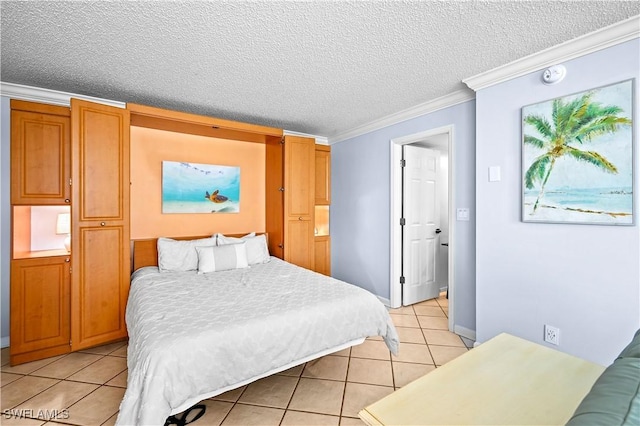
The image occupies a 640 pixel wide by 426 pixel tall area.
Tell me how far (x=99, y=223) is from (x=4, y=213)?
924mm

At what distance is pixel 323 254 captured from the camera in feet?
14.9

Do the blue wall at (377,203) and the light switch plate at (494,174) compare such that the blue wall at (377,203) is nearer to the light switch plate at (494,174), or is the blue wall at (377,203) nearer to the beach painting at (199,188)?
the light switch plate at (494,174)

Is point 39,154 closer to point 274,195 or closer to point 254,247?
point 254,247

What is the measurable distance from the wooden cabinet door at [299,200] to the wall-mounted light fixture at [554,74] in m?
2.64

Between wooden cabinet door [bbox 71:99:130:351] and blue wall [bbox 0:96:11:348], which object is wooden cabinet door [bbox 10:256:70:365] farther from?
blue wall [bbox 0:96:11:348]

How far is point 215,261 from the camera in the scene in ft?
10.2

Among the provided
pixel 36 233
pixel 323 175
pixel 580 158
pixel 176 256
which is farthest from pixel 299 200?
pixel 580 158

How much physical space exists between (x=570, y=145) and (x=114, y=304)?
4.08 metres

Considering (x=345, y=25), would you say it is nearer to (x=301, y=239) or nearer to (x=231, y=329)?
(x=231, y=329)

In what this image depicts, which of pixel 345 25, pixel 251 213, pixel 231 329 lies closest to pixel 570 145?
pixel 345 25

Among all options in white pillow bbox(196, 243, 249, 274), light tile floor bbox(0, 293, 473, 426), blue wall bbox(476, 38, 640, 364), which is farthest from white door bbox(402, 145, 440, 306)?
white pillow bbox(196, 243, 249, 274)

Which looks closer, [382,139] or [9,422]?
[9,422]

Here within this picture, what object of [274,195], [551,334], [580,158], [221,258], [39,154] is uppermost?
[39,154]

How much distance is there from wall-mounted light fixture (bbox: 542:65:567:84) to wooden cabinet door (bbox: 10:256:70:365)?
171 inches
